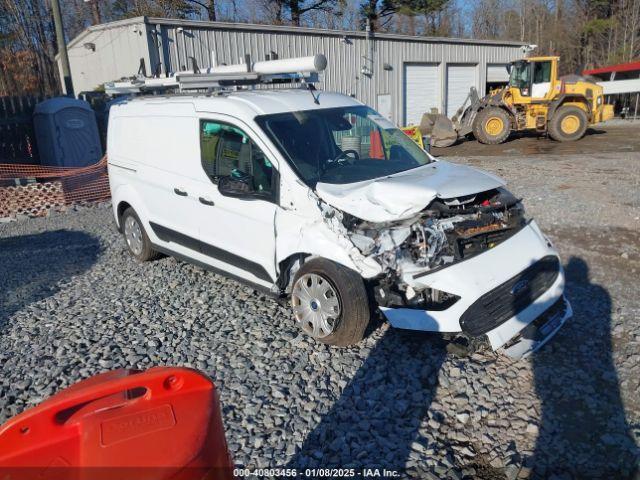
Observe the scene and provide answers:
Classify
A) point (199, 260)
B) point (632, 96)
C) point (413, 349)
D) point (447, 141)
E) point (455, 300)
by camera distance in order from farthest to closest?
point (632, 96), point (447, 141), point (199, 260), point (413, 349), point (455, 300)

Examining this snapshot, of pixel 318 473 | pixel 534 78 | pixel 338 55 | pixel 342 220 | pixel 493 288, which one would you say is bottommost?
pixel 318 473

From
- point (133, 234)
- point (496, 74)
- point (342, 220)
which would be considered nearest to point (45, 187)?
point (133, 234)

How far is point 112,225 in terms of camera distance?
8688 mm

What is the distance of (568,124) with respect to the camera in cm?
1822

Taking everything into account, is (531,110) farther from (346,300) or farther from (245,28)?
(346,300)

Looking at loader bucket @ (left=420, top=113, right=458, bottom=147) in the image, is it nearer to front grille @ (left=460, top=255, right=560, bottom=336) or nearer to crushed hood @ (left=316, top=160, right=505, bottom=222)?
crushed hood @ (left=316, top=160, right=505, bottom=222)

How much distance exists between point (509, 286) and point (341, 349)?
1362mm

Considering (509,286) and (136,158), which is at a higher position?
(136,158)

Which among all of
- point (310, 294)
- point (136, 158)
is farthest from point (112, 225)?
point (310, 294)

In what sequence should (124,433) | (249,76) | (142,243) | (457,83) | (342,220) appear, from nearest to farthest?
(124,433) < (342,220) < (249,76) < (142,243) < (457,83)

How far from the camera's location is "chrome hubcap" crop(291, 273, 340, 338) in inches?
158

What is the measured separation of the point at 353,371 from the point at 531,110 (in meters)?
16.9

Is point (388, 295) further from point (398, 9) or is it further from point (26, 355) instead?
point (398, 9)

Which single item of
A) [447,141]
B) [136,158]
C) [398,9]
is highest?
[398,9]
